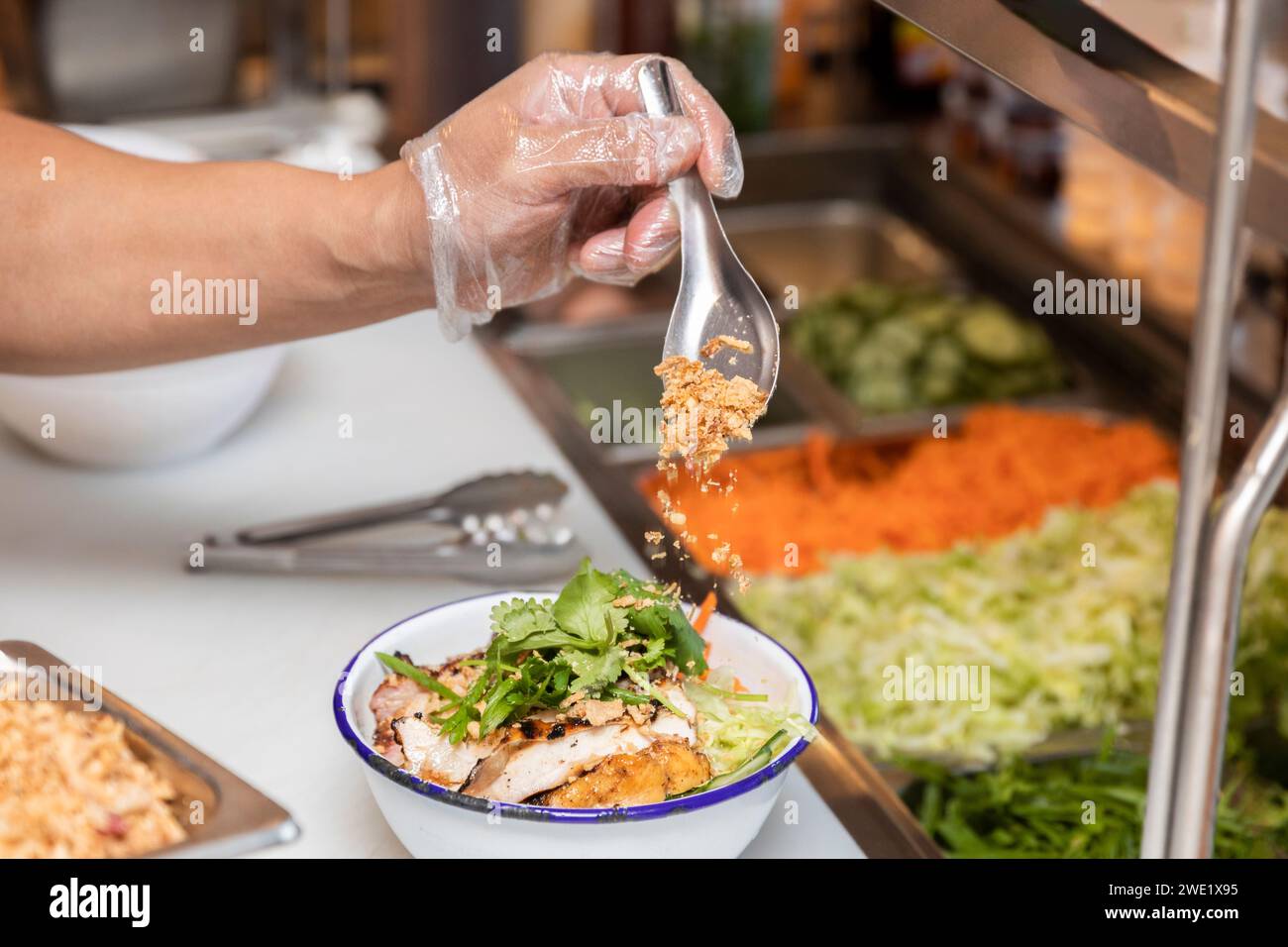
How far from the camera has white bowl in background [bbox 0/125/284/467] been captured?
1635 millimetres

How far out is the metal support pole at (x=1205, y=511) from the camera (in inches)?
29.9

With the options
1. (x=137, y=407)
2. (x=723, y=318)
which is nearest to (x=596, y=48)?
(x=137, y=407)

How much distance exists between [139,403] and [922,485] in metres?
1.20

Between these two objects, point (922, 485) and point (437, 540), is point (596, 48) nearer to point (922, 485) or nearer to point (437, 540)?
Answer: point (922, 485)

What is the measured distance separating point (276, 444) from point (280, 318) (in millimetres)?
377

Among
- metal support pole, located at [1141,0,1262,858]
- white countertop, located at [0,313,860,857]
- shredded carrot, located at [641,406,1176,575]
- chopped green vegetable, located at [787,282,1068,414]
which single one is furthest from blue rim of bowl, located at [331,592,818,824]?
chopped green vegetable, located at [787,282,1068,414]

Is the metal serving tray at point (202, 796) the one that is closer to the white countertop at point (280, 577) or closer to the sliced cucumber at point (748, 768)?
the white countertop at point (280, 577)

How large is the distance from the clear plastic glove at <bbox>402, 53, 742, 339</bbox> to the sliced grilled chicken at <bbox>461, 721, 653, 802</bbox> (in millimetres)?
508

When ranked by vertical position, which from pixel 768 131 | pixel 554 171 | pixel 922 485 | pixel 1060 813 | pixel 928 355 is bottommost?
pixel 1060 813

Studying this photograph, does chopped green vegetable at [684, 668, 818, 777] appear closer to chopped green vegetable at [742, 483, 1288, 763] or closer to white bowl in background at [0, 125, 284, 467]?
chopped green vegetable at [742, 483, 1288, 763]

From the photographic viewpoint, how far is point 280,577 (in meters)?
1.55

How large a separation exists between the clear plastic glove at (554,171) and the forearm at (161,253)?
0.29ft

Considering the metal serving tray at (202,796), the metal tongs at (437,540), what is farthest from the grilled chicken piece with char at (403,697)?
the metal tongs at (437,540)
